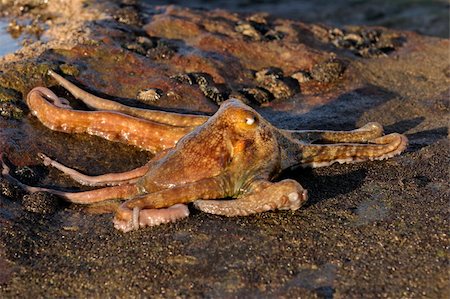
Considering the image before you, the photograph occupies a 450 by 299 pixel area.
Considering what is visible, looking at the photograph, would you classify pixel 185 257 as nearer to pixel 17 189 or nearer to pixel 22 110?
pixel 17 189

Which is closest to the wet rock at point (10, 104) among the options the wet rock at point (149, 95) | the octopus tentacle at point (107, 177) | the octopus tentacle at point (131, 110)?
the octopus tentacle at point (131, 110)

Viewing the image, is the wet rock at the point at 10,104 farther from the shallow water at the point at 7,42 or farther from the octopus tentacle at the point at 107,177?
the shallow water at the point at 7,42

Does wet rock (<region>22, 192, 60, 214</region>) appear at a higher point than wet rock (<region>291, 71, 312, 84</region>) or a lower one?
higher

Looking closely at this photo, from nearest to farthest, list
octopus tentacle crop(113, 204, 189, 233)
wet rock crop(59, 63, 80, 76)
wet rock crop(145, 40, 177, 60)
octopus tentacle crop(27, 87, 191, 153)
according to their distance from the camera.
Result: octopus tentacle crop(113, 204, 189, 233), octopus tentacle crop(27, 87, 191, 153), wet rock crop(59, 63, 80, 76), wet rock crop(145, 40, 177, 60)

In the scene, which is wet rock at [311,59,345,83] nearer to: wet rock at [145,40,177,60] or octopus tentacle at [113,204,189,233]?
wet rock at [145,40,177,60]

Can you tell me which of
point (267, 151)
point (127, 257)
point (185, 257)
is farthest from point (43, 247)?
point (267, 151)

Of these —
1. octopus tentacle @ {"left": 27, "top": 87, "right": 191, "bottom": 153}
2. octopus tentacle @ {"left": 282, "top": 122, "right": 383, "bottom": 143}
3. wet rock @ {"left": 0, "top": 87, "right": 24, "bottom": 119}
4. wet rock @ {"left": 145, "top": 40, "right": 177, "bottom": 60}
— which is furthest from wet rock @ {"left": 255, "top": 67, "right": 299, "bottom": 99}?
wet rock @ {"left": 0, "top": 87, "right": 24, "bottom": 119}
